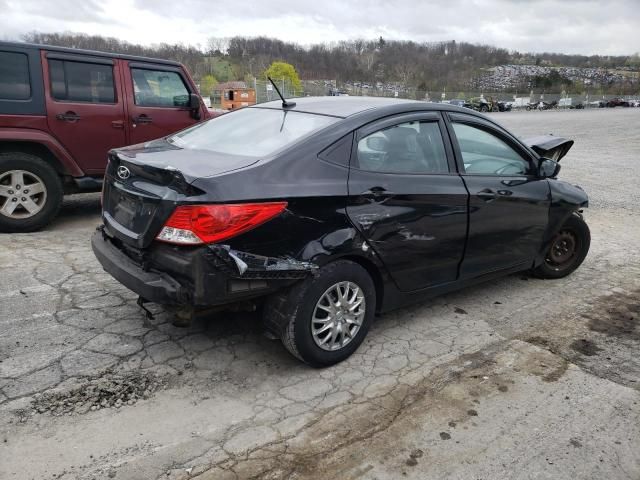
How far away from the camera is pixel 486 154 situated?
413cm

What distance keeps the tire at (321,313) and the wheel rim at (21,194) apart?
12.9 ft

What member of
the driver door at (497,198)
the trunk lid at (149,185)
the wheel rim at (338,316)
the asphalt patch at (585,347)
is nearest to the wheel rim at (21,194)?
the trunk lid at (149,185)

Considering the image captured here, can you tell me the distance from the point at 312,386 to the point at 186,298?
93cm

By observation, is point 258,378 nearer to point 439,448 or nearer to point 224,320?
point 224,320

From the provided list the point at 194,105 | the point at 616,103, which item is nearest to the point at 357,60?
the point at 616,103

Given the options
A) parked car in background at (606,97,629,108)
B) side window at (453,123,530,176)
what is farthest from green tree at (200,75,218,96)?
parked car in background at (606,97,629,108)

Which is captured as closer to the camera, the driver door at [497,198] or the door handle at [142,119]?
the driver door at [497,198]

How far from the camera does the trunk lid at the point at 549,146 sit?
5.55 metres

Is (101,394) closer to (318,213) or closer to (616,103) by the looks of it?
(318,213)

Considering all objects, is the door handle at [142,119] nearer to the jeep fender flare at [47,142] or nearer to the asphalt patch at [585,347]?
the jeep fender flare at [47,142]

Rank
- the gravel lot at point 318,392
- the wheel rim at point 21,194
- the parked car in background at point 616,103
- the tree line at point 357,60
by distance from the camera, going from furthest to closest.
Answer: the tree line at point 357,60 < the parked car in background at point 616,103 < the wheel rim at point 21,194 < the gravel lot at point 318,392

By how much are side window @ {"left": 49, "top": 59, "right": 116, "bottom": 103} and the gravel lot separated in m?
2.29

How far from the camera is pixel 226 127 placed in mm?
3834

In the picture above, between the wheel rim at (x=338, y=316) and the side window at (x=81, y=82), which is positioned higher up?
the side window at (x=81, y=82)
